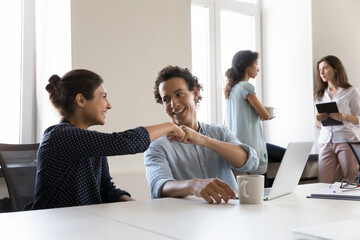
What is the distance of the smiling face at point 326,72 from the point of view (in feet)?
12.4

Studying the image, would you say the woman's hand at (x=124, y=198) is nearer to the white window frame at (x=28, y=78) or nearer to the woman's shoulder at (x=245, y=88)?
the white window frame at (x=28, y=78)

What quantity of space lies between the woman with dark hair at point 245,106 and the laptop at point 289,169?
5.02ft

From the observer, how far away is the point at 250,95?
3047 mm

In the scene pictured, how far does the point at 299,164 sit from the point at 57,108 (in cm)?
102

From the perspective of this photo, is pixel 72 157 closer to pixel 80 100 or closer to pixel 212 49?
pixel 80 100

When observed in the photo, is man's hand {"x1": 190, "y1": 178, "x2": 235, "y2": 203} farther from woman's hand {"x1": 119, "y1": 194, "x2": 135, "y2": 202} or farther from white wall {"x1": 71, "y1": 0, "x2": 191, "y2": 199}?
white wall {"x1": 71, "y1": 0, "x2": 191, "y2": 199}

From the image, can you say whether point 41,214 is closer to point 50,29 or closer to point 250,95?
point 50,29

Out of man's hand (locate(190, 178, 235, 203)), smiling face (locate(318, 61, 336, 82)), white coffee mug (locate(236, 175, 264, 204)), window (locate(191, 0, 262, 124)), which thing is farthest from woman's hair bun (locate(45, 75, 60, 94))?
smiling face (locate(318, 61, 336, 82))

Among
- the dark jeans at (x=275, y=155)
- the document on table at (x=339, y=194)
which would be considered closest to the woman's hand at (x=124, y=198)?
the document on table at (x=339, y=194)

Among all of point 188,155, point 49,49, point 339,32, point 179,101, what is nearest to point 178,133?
point 188,155

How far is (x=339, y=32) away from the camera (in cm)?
430

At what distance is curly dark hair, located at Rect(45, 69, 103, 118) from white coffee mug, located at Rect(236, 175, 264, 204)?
0.84 meters

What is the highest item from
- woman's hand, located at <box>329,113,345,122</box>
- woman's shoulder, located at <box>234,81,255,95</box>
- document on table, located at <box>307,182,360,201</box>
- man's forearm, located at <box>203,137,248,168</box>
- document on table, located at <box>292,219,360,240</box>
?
woman's shoulder, located at <box>234,81,255,95</box>

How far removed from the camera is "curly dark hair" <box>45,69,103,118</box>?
178cm
